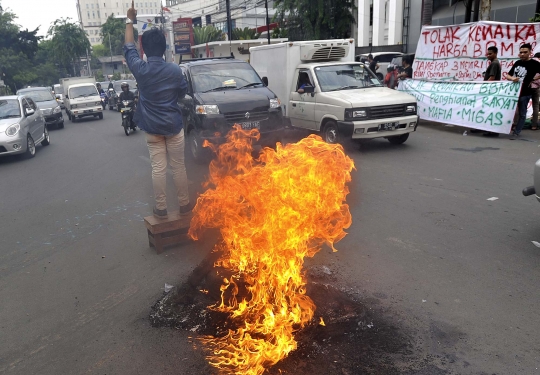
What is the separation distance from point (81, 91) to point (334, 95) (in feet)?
61.2

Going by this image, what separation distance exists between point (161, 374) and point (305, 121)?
29.6 feet

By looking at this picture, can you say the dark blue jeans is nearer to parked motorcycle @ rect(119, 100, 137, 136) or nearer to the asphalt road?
the asphalt road

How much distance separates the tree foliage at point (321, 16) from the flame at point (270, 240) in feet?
69.7

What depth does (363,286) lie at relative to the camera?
420cm

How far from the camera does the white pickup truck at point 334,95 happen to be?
967cm

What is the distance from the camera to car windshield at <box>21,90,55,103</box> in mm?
20714

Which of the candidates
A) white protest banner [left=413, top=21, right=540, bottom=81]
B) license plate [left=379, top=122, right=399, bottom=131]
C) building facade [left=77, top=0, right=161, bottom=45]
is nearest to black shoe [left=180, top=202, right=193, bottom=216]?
license plate [left=379, top=122, right=399, bottom=131]

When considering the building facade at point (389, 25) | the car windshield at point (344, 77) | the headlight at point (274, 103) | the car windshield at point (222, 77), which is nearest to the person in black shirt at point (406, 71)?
the car windshield at point (344, 77)

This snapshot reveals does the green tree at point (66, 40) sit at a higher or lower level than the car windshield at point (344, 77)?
higher

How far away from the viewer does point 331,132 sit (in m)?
10.4

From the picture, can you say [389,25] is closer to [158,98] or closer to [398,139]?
Answer: [398,139]

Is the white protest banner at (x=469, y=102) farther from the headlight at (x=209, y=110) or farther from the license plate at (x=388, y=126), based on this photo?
the headlight at (x=209, y=110)

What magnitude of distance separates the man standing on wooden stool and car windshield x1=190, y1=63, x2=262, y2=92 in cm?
493

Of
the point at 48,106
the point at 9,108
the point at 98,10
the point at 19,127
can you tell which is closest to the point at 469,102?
the point at 19,127
